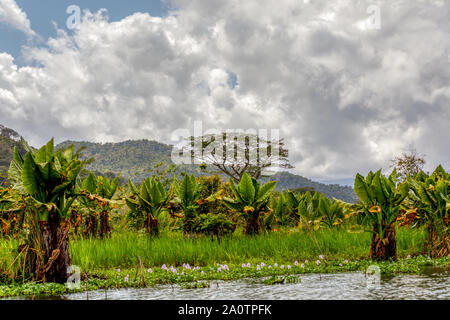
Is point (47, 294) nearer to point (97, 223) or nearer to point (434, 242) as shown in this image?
point (97, 223)

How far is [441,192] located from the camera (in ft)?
28.6

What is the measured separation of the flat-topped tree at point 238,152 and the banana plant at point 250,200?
31011 millimetres

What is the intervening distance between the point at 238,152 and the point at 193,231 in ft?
111

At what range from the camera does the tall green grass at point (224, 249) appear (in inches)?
329

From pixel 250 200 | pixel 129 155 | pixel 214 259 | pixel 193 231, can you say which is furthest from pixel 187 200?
pixel 129 155

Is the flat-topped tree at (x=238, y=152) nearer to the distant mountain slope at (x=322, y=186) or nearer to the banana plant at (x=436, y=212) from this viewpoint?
the banana plant at (x=436, y=212)

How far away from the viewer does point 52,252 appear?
5.94 metres

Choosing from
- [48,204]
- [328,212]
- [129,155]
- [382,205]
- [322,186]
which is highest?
[129,155]

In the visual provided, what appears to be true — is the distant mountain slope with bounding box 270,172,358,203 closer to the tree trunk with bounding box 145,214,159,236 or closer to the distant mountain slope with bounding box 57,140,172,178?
the distant mountain slope with bounding box 57,140,172,178

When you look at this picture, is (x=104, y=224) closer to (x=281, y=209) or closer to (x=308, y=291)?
(x=281, y=209)

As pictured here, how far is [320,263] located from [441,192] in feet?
9.99

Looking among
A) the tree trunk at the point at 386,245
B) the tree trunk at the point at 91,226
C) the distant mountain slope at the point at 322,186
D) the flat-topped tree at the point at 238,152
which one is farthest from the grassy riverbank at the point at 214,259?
the distant mountain slope at the point at 322,186

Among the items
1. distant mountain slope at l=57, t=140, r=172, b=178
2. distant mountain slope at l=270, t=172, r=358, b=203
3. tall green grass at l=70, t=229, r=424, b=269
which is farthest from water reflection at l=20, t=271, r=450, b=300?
A: distant mountain slope at l=270, t=172, r=358, b=203
